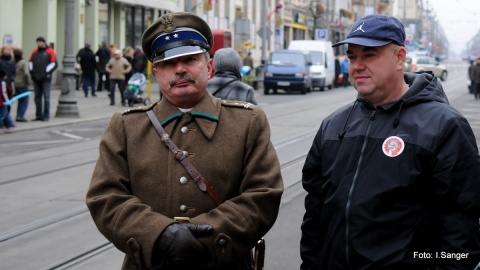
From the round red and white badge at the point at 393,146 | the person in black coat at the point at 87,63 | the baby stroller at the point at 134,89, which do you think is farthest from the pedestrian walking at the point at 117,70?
the round red and white badge at the point at 393,146

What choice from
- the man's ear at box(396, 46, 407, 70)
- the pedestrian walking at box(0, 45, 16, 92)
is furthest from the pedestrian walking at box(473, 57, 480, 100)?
the man's ear at box(396, 46, 407, 70)

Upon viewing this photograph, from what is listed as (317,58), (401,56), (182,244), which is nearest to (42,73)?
(401,56)

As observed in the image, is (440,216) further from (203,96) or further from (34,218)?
(34,218)

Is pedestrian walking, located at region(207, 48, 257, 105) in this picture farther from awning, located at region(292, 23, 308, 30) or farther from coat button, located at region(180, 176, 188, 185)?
awning, located at region(292, 23, 308, 30)

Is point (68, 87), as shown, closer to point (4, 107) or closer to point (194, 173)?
point (4, 107)

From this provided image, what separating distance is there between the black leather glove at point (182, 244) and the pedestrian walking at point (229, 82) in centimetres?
453

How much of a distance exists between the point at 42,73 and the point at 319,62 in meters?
23.2

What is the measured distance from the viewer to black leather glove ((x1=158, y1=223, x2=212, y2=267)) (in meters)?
3.38

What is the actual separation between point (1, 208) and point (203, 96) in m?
6.74

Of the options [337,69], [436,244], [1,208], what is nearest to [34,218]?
[1,208]

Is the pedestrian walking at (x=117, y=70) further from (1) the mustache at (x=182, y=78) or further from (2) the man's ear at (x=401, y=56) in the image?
(2) the man's ear at (x=401, y=56)

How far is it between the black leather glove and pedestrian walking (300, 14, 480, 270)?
50cm

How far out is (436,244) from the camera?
3.41m

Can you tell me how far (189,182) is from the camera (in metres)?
3.61
